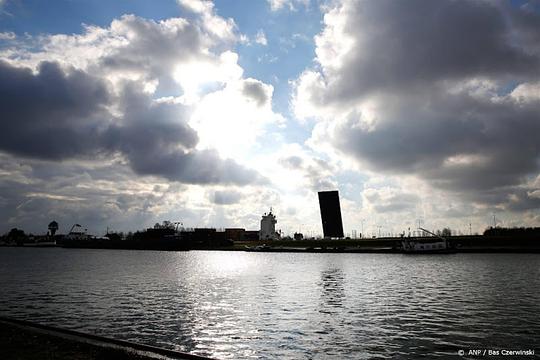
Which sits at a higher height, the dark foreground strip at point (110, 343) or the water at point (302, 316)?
the dark foreground strip at point (110, 343)

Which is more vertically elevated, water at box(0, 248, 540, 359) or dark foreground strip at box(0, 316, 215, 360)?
dark foreground strip at box(0, 316, 215, 360)

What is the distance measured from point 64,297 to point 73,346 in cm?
3011

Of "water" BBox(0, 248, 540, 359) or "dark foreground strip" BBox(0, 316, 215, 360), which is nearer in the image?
"dark foreground strip" BBox(0, 316, 215, 360)

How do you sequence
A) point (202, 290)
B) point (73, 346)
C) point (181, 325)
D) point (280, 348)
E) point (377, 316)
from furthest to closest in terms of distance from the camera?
1. point (202, 290)
2. point (377, 316)
3. point (181, 325)
4. point (280, 348)
5. point (73, 346)

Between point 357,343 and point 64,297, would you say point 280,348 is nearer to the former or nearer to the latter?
point 357,343

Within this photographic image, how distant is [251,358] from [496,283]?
48405 mm

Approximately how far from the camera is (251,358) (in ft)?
72.6

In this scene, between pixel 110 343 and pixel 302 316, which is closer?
pixel 110 343

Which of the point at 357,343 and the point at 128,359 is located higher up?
the point at 128,359

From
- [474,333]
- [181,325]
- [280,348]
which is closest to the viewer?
[280,348]

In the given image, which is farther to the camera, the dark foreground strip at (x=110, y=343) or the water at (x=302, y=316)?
the water at (x=302, y=316)

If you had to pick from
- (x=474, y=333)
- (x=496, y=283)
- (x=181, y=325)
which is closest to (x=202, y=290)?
(x=181, y=325)

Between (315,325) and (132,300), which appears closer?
(315,325)

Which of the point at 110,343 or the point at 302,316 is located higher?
the point at 110,343
